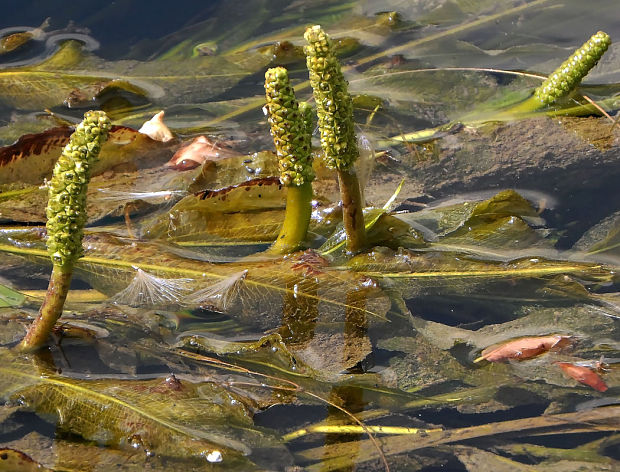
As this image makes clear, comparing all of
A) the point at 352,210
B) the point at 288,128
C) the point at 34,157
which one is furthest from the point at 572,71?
the point at 34,157

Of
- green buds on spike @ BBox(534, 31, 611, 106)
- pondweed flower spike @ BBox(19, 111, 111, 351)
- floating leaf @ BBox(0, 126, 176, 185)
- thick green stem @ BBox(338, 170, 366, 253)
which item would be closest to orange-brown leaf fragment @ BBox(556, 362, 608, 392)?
thick green stem @ BBox(338, 170, 366, 253)

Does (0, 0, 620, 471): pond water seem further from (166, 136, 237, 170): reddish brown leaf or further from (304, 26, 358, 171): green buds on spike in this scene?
(304, 26, 358, 171): green buds on spike

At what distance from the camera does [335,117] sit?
6.29 ft

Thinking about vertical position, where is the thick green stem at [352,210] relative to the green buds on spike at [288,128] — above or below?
below

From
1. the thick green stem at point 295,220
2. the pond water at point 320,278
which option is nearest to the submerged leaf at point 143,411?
the pond water at point 320,278

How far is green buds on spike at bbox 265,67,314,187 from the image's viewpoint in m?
1.85

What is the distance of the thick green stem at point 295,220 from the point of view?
215 centimetres

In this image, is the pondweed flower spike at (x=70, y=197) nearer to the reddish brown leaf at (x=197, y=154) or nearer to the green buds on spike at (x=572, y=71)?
the reddish brown leaf at (x=197, y=154)

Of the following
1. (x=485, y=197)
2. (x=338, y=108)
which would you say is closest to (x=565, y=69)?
(x=485, y=197)

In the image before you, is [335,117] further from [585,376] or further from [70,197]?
[585,376]

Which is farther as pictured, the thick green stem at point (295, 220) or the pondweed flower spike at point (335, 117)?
the thick green stem at point (295, 220)

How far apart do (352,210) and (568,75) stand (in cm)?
129

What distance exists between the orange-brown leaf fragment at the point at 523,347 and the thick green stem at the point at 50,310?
993 mm

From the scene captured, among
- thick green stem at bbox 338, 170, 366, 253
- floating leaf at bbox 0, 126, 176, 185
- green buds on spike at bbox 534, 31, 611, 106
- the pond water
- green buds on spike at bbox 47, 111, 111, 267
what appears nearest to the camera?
green buds on spike at bbox 47, 111, 111, 267
